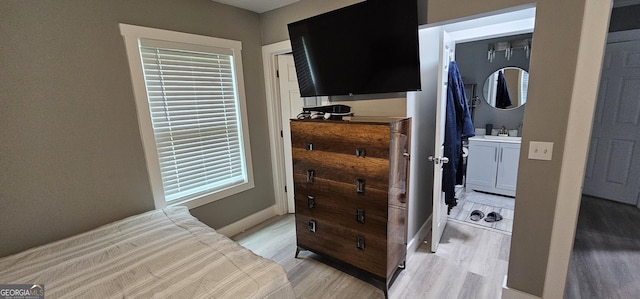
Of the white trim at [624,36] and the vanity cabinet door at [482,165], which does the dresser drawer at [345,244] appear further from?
the white trim at [624,36]

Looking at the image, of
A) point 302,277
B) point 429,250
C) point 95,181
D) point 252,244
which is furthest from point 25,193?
point 429,250

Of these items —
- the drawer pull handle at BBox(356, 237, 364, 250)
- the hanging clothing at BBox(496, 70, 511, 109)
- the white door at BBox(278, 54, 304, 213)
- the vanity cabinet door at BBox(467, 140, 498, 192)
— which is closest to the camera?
the drawer pull handle at BBox(356, 237, 364, 250)

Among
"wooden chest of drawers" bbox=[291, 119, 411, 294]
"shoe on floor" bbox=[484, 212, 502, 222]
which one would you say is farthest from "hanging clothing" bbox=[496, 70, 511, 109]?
"wooden chest of drawers" bbox=[291, 119, 411, 294]

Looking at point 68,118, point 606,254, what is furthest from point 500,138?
point 68,118

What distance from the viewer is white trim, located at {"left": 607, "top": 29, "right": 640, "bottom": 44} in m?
2.96

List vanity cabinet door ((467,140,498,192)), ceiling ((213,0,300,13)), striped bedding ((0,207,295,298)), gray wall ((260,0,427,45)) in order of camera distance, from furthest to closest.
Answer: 1. vanity cabinet door ((467,140,498,192))
2. ceiling ((213,0,300,13))
3. gray wall ((260,0,427,45))
4. striped bedding ((0,207,295,298))

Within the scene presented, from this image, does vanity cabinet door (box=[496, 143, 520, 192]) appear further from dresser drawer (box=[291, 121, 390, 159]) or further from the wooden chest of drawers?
dresser drawer (box=[291, 121, 390, 159])

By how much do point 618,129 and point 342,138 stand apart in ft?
12.4

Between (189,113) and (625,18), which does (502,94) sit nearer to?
A: (625,18)

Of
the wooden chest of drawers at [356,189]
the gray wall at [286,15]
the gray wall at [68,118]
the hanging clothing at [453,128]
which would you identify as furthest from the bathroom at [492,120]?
the gray wall at [68,118]

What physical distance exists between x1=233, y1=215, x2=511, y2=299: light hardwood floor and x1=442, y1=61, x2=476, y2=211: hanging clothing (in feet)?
1.58

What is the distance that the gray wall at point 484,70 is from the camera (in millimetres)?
3757

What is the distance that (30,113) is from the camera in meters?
1.64

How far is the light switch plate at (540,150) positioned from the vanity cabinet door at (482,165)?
7.76ft
